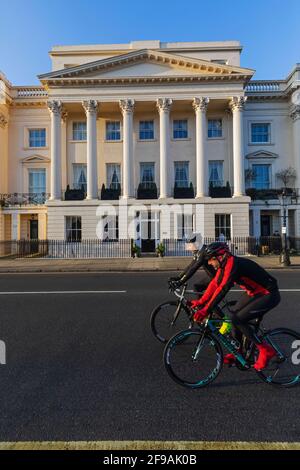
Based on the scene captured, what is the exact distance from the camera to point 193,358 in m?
3.78

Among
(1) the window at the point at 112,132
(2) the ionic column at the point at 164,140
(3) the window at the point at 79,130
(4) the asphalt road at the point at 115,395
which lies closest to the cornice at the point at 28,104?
(3) the window at the point at 79,130

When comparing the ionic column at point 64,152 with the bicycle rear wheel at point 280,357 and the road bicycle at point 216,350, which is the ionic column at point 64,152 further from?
the bicycle rear wheel at point 280,357

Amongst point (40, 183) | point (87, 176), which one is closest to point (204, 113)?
point (87, 176)

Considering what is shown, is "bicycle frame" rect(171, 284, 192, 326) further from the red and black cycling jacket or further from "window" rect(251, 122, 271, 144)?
"window" rect(251, 122, 271, 144)

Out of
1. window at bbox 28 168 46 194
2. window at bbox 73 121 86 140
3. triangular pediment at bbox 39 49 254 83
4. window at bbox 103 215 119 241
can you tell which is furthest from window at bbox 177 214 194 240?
window at bbox 28 168 46 194

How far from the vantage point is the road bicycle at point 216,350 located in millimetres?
3553

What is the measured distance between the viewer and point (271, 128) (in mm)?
30375

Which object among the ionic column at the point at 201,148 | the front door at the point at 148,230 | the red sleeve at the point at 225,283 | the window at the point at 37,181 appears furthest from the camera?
the window at the point at 37,181

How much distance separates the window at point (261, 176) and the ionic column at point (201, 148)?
21.5 feet

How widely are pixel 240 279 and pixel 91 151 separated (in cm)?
2487

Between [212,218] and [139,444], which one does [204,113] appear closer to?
[212,218]

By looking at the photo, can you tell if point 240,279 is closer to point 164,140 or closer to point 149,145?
point 164,140

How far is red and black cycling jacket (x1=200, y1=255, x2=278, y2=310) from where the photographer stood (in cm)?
339
